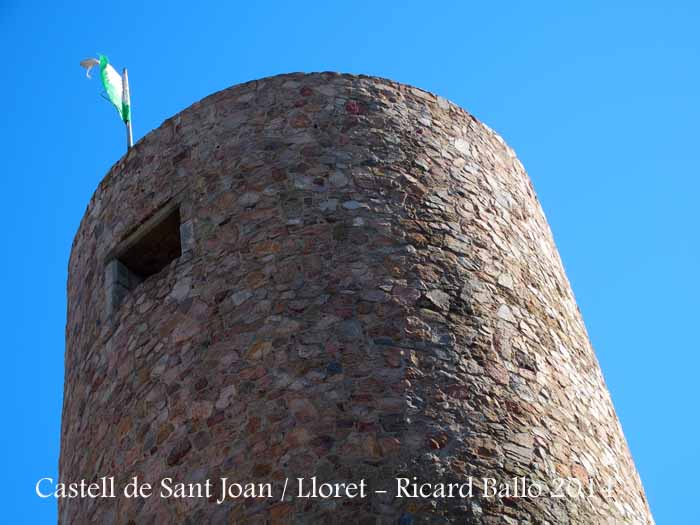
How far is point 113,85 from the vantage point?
13.3 metres

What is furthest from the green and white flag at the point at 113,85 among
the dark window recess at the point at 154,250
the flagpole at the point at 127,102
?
the dark window recess at the point at 154,250

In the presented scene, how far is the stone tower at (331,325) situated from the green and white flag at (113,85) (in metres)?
2.73

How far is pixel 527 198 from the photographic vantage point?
33.1 feet

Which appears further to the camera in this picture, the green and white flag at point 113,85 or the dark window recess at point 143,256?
the green and white flag at point 113,85

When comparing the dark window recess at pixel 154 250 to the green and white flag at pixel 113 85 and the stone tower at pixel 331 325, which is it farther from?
the green and white flag at pixel 113 85

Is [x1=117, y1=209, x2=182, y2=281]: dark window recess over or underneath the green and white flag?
underneath

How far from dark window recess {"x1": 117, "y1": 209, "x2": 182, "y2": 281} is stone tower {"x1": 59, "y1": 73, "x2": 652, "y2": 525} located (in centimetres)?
2

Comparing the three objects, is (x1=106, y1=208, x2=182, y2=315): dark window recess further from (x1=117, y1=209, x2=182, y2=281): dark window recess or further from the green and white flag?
the green and white flag

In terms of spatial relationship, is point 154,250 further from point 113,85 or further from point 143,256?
point 113,85

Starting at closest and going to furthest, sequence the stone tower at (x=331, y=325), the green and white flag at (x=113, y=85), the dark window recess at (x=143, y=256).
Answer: the stone tower at (x=331, y=325) < the dark window recess at (x=143, y=256) < the green and white flag at (x=113, y=85)

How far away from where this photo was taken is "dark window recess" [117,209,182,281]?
382 inches

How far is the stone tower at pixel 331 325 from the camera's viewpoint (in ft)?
26.0

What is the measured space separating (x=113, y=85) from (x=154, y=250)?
3774 millimetres

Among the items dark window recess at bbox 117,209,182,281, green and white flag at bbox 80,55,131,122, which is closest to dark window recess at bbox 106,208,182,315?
dark window recess at bbox 117,209,182,281
